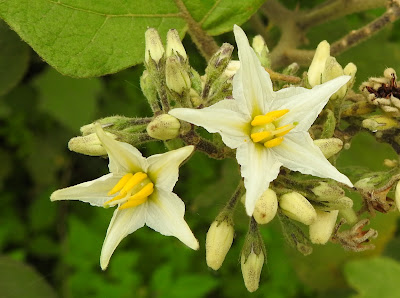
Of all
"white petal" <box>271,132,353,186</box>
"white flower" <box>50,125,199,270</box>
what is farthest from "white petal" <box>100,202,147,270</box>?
"white petal" <box>271,132,353,186</box>

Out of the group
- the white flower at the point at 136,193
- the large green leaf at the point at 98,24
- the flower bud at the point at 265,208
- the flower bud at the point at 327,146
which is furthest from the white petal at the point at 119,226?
the large green leaf at the point at 98,24

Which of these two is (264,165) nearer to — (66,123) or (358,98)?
(358,98)

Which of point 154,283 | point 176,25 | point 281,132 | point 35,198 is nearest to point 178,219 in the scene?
point 281,132

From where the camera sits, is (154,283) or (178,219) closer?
(178,219)

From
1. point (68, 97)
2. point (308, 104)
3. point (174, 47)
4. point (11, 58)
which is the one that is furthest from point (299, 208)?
point (68, 97)

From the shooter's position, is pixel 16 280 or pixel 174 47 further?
pixel 16 280

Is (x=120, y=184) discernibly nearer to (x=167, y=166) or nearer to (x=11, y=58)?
(x=167, y=166)
